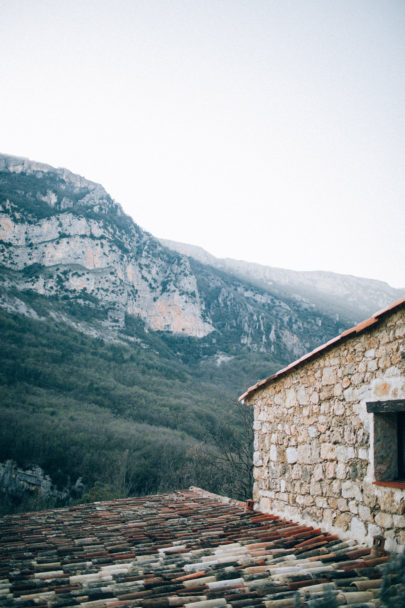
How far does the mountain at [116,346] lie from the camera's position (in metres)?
22.4

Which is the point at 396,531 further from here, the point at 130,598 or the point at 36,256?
the point at 36,256

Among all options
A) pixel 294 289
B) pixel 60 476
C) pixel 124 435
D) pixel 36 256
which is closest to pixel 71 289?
pixel 36 256

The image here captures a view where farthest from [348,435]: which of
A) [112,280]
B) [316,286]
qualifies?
[316,286]

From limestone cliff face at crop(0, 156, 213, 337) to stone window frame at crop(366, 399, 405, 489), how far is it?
50007 mm

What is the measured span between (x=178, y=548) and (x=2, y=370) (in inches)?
1291

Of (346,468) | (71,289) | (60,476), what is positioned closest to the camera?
(346,468)

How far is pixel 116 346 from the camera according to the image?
1937 inches

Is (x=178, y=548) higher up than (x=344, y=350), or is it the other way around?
(x=344, y=350)

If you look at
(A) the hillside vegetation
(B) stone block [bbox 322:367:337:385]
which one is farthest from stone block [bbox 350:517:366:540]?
(A) the hillside vegetation

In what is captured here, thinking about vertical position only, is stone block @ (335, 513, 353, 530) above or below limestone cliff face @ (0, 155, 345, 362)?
below

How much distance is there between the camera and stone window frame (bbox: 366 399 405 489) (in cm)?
362

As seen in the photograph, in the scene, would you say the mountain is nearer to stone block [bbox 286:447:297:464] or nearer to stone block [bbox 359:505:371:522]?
stone block [bbox 286:447:297:464]

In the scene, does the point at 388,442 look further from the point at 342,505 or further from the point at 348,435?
the point at 342,505

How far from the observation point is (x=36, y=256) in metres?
54.3
